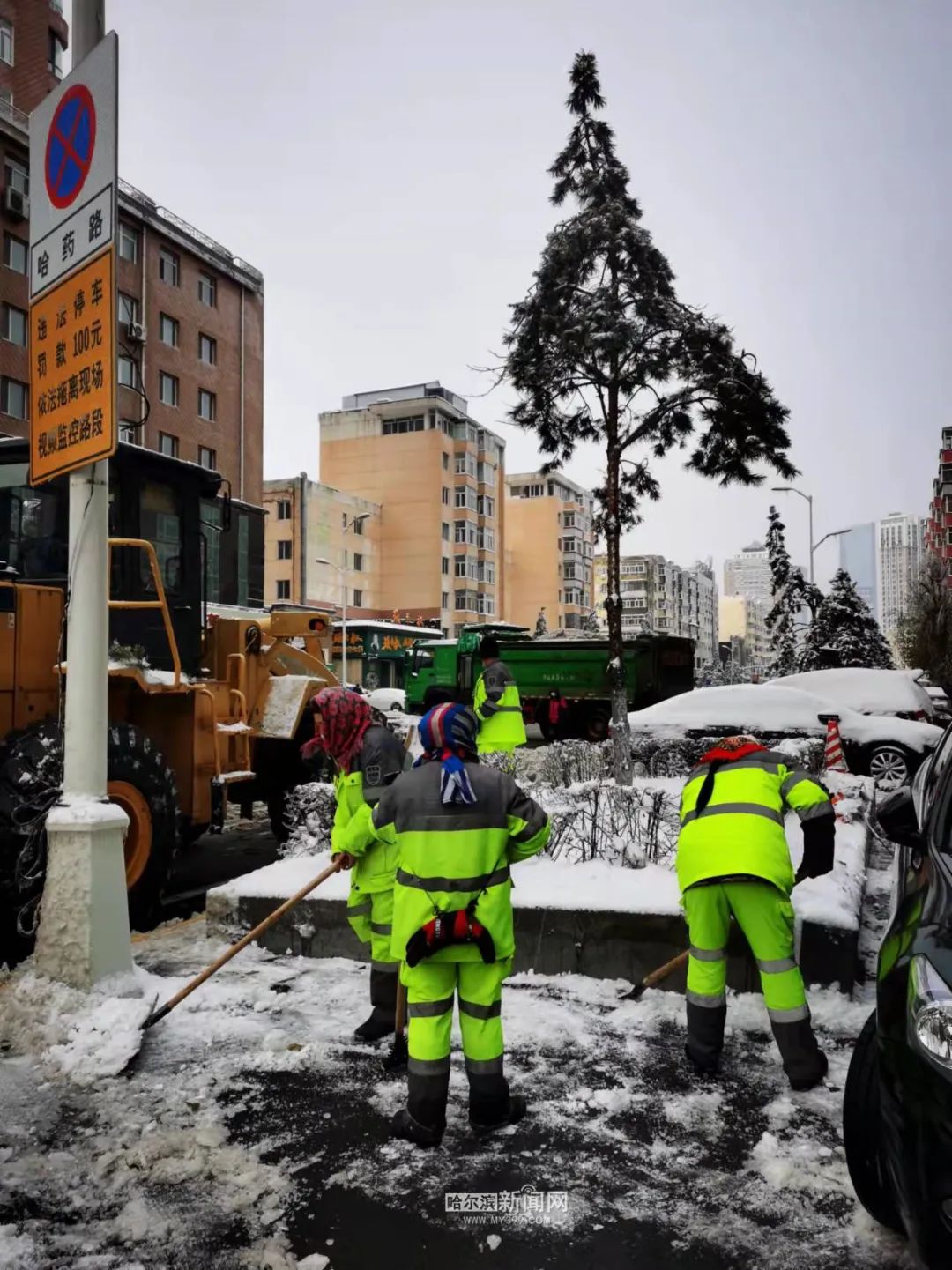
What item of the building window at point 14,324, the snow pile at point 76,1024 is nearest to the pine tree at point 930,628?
the building window at point 14,324

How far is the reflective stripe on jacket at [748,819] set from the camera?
423 cm

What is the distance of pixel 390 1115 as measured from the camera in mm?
3947

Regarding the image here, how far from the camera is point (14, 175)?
106 feet

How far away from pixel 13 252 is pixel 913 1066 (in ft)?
119

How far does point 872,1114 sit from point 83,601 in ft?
13.8

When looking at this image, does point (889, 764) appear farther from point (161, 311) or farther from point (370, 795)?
point (161, 311)

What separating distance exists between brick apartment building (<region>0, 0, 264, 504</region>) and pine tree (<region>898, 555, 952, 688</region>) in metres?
28.9

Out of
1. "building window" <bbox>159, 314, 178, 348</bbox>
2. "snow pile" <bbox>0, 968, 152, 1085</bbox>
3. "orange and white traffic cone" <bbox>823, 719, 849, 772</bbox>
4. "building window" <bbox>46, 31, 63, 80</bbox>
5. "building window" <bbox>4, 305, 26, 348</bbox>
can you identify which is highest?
"building window" <bbox>46, 31, 63, 80</bbox>

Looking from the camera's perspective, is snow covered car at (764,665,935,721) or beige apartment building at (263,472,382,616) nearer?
snow covered car at (764,665,935,721)

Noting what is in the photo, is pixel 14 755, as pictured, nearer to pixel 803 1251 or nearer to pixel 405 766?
pixel 405 766

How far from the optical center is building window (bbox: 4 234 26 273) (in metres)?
31.8

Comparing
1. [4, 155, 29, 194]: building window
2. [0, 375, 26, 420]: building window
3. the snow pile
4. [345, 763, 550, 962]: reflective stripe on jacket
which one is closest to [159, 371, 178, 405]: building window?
[0, 375, 26, 420]: building window

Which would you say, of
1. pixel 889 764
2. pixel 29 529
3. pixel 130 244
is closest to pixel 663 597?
pixel 130 244

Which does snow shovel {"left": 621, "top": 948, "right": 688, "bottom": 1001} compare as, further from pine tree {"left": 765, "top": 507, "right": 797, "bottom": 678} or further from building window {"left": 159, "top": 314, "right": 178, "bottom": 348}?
building window {"left": 159, "top": 314, "right": 178, "bottom": 348}
